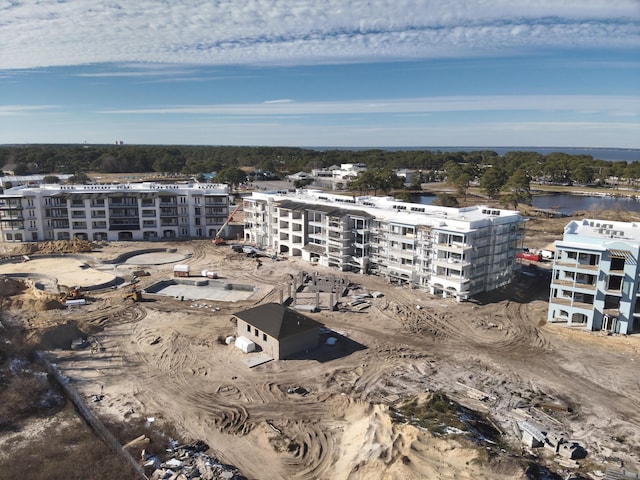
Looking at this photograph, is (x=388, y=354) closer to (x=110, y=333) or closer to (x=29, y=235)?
(x=110, y=333)

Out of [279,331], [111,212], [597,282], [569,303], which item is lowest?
[279,331]

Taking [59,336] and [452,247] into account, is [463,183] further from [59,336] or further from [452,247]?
[59,336]

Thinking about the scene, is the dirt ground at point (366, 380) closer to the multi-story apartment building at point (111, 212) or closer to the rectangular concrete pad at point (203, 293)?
the rectangular concrete pad at point (203, 293)

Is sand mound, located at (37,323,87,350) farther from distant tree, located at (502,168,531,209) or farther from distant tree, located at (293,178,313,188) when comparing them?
distant tree, located at (293,178,313,188)

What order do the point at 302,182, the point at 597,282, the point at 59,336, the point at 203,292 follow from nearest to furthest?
the point at 59,336 → the point at 597,282 → the point at 203,292 → the point at 302,182

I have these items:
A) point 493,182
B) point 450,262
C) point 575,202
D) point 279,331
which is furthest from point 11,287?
point 575,202

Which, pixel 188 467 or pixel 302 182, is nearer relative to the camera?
pixel 188 467
